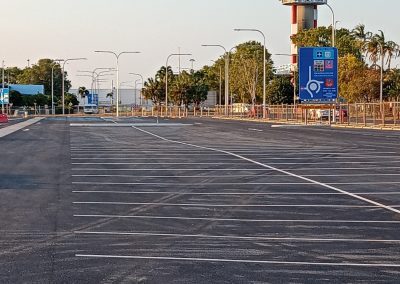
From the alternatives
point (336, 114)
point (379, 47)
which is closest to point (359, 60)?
point (379, 47)

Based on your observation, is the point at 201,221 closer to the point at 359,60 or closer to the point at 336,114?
the point at 336,114

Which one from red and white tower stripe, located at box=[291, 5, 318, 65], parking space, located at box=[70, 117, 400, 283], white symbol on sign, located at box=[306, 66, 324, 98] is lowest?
parking space, located at box=[70, 117, 400, 283]

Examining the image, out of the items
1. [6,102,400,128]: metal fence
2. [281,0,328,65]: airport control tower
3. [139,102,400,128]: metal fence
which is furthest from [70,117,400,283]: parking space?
[281,0,328,65]: airport control tower

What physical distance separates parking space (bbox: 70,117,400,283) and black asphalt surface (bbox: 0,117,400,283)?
20mm

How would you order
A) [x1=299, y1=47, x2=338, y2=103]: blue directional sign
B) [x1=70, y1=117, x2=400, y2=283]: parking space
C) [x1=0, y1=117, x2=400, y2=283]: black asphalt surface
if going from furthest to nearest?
[x1=299, y1=47, x2=338, y2=103]: blue directional sign
[x1=70, y1=117, x2=400, y2=283]: parking space
[x1=0, y1=117, x2=400, y2=283]: black asphalt surface

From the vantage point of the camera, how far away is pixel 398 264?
27.6ft

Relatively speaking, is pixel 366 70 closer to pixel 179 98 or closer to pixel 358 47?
pixel 358 47

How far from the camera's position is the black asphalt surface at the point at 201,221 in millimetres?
8141

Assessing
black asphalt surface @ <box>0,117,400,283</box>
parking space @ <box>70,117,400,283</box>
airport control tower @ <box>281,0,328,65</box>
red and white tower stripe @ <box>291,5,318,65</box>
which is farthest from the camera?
airport control tower @ <box>281,0,328,65</box>

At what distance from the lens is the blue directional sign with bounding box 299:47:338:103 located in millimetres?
55938

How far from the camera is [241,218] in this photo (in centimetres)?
1196

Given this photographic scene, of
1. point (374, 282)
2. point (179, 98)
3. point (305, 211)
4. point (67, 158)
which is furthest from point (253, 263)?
point (179, 98)

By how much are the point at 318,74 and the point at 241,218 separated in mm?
45345

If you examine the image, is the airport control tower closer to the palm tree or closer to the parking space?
the palm tree
